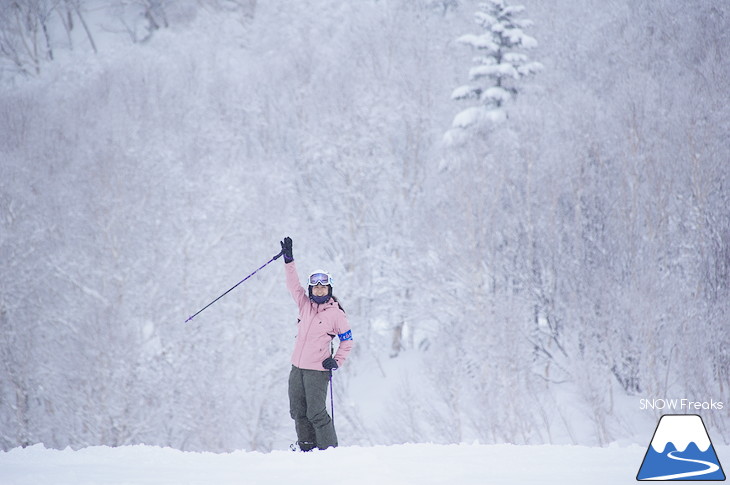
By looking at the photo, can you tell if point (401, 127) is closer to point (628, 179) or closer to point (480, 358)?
point (628, 179)

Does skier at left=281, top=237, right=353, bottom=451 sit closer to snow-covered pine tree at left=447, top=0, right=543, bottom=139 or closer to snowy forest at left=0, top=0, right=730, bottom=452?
snowy forest at left=0, top=0, right=730, bottom=452

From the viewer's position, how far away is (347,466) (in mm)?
4625

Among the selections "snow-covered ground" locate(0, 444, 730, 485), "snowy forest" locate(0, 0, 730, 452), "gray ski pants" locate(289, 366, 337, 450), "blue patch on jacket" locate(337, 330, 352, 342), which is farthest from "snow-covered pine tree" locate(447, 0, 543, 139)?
"snow-covered ground" locate(0, 444, 730, 485)

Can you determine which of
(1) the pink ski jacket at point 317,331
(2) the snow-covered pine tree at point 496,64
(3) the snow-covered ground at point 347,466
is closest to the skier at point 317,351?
(1) the pink ski jacket at point 317,331

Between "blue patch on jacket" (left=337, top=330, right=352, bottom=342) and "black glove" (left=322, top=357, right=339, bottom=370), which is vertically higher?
"blue patch on jacket" (left=337, top=330, right=352, bottom=342)

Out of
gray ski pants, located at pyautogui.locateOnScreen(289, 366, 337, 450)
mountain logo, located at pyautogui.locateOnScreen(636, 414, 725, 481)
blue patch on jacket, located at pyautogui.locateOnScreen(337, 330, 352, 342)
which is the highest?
blue patch on jacket, located at pyautogui.locateOnScreen(337, 330, 352, 342)

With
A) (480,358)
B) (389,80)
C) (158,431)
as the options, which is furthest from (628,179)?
(158,431)

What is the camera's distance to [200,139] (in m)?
33.8

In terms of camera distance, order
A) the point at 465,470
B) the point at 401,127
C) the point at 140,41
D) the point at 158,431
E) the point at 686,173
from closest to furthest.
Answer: the point at 465,470 → the point at 158,431 → the point at 686,173 → the point at 401,127 → the point at 140,41

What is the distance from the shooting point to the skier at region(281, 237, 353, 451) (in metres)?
5.93

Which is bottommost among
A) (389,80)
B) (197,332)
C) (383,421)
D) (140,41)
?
(383,421)

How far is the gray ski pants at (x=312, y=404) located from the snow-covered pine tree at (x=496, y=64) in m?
24.0

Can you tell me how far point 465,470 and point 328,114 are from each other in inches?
1155

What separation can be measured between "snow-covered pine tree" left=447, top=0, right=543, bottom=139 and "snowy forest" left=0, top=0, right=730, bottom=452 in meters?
0.15
